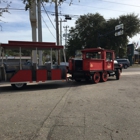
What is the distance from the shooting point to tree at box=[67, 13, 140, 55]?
4253 centimetres

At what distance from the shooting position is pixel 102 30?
4272cm

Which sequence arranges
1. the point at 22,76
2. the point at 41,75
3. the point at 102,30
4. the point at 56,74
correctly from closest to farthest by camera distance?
the point at 22,76, the point at 41,75, the point at 56,74, the point at 102,30

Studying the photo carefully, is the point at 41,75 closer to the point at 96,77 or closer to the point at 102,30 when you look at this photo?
the point at 96,77

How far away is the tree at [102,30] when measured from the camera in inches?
1674

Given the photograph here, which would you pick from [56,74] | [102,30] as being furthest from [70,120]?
[102,30]

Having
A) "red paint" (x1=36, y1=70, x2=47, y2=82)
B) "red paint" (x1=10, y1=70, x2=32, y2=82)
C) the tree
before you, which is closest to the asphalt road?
"red paint" (x1=10, y1=70, x2=32, y2=82)

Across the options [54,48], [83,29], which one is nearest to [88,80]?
[54,48]

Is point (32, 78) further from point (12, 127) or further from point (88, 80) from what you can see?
point (12, 127)

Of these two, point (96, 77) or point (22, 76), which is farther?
point (96, 77)

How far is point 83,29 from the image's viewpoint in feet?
147

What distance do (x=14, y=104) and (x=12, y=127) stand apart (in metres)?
2.63

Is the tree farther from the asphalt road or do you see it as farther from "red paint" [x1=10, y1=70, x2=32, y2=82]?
the asphalt road

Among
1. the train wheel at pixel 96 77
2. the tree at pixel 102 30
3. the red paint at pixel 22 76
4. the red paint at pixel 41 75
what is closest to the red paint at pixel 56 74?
the red paint at pixel 41 75

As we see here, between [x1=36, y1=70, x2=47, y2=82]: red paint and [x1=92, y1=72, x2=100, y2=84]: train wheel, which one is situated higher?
[x1=36, y1=70, x2=47, y2=82]: red paint
